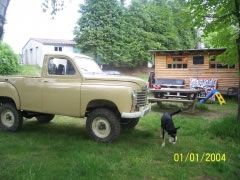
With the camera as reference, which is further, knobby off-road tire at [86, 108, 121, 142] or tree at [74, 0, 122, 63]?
tree at [74, 0, 122, 63]

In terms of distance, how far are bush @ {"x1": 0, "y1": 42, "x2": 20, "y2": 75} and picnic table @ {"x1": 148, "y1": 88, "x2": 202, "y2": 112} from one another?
1594cm

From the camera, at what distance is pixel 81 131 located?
375 inches

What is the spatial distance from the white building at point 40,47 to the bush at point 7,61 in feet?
57.6

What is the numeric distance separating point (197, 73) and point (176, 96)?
21.9 ft

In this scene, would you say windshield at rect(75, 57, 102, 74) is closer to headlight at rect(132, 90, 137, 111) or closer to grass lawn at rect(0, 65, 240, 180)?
headlight at rect(132, 90, 137, 111)

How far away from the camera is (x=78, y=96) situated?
8.30m

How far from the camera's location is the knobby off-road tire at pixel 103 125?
8.04 metres

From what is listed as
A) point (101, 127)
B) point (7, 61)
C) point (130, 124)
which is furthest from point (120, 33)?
point (101, 127)

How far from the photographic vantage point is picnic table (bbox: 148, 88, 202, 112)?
1363cm

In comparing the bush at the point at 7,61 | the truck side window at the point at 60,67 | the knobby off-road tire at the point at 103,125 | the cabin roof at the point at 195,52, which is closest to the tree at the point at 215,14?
the knobby off-road tire at the point at 103,125

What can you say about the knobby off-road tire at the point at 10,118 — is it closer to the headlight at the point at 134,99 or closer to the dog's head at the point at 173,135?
the headlight at the point at 134,99

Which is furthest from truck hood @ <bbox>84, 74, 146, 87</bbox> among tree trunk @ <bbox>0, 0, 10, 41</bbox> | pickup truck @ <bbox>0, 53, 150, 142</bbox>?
tree trunk @ <bbox>0, 0, 10, 41</bbox>

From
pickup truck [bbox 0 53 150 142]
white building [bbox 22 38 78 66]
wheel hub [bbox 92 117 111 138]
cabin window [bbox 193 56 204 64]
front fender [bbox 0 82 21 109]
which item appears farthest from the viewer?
white building [bbox 22 38 78 66]

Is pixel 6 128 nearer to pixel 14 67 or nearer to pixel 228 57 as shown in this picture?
pixel 228 57
